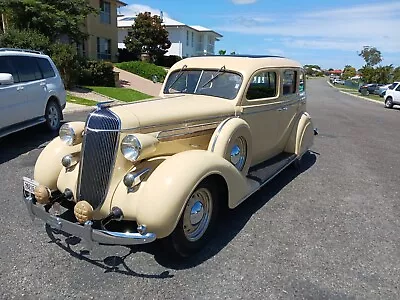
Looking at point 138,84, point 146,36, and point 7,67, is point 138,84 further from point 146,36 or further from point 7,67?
point 7,67

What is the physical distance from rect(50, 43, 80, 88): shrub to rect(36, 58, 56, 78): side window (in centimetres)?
835

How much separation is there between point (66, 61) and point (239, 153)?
14336mm

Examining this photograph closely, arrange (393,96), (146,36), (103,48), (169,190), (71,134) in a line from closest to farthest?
(169,190) < (71,134) < (393,96) < (103,48) < (146,36)

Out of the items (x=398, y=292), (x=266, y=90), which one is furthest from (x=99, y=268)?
(x=266, y=90)

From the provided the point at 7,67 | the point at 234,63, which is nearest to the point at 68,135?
the point at 234,63

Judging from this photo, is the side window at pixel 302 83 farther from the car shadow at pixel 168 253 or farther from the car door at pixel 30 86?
the car door at pixel 30 86

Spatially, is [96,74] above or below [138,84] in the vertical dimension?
above

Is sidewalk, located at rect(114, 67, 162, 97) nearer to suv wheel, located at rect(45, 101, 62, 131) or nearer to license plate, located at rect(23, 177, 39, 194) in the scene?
suv wheel, located at rect(45, 101, 62, 131)

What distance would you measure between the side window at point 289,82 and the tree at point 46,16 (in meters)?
14.9

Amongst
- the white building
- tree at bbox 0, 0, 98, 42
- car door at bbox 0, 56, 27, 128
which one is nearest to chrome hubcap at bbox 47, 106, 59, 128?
car door at bbox 0, 56, 27, 128

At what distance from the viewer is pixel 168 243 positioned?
10.3 ft

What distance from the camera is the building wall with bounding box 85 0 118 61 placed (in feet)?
89.6

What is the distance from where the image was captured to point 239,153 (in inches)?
165

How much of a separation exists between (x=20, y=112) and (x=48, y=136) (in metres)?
1.21
